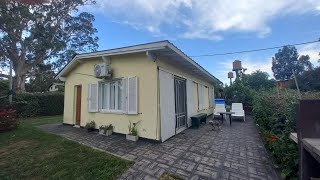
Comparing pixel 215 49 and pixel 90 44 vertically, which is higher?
pixel 90 44

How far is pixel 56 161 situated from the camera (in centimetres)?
499

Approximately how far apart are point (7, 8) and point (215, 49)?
17.9 m

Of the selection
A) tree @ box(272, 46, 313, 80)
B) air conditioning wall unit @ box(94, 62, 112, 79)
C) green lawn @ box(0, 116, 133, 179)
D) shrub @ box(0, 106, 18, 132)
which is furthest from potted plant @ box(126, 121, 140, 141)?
tree @ box(272, 46, 313, 80)

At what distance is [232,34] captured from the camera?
12.6 meters

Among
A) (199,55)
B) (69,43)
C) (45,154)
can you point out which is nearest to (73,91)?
(45,154)

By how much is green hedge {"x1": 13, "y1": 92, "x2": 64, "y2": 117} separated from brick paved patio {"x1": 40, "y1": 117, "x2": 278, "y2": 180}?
389 inches

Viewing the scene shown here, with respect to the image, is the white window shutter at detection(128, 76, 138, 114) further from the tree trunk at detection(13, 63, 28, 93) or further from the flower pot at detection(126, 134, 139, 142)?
the tree trunk at detection(13, 63, 28, 93)

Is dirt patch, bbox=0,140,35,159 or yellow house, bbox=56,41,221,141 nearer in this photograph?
dirt patch, bbox=0,140,35,159

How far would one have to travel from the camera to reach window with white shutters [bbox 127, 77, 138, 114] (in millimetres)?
6750

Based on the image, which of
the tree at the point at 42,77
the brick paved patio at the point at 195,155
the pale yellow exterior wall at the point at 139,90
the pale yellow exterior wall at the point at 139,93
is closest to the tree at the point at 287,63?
the pale yellow exterior wall at the point at 139,90

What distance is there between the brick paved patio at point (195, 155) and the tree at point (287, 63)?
46722mm

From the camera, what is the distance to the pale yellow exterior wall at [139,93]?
6.42m

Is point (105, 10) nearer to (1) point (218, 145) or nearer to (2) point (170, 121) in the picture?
(2) point (170, 121)

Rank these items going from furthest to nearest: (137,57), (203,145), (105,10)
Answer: (105,10)
(137,57)
(203,145)
